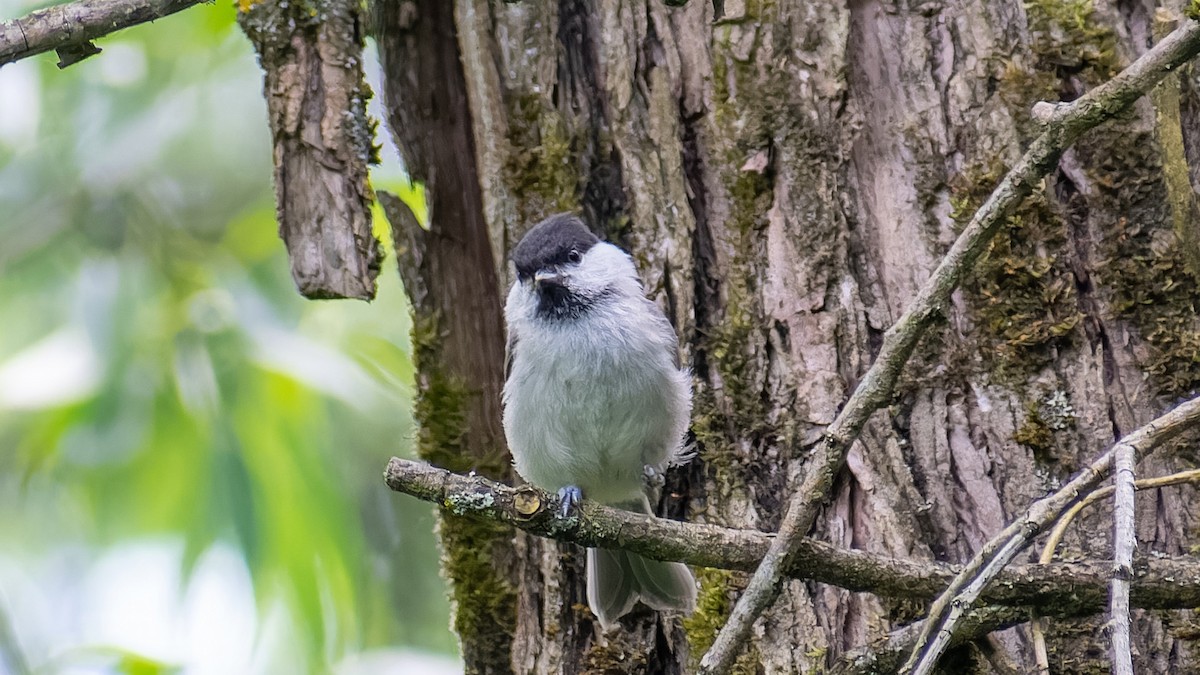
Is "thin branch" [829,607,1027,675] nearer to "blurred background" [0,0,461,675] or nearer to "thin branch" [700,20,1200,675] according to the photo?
"thin branch" [700,20,1200,675]

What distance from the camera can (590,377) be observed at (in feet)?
8.96

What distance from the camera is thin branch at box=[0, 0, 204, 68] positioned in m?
1.94

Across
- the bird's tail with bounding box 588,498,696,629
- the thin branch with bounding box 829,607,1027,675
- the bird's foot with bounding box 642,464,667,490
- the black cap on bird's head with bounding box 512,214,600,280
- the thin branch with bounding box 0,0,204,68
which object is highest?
the thin branch with bounding box 0,0,204,68

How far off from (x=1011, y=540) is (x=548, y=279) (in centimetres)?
147

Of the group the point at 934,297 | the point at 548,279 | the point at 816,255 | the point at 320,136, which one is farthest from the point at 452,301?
the point at 934,297

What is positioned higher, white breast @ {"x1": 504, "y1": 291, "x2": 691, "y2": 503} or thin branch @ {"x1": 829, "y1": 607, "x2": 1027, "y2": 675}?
white breast @ {"x1": 504, "y1": 291, "x2": 691, "y2": 503}

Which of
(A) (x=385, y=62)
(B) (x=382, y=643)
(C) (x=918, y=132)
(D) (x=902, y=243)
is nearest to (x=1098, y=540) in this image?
(D) (x=902, y=243)

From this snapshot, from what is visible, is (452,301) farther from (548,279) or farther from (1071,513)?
(1071,513)

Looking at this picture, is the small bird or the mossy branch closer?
the mossy branch

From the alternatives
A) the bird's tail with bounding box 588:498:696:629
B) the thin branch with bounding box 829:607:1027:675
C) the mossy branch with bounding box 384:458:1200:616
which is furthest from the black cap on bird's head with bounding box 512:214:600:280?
the thin branch with bounding box 829:607:1027:675

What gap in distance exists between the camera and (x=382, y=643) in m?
3.76

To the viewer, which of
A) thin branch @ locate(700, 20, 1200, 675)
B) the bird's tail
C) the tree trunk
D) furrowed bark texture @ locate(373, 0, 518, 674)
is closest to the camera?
thin branch @ locate(700, 20, 1200, 675)

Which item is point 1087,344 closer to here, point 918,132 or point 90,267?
point 918,132

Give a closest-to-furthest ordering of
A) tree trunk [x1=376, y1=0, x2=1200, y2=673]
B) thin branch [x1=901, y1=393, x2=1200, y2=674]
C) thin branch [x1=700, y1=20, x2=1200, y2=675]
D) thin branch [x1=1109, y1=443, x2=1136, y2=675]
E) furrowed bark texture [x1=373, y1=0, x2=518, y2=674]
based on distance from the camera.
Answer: thin branch [x1=1109, y1=443, x2=1136, y2=675] → thin branch [x1=901, y1=393, x2=1200, y2=674] → thin branch [x1=700, y1=20, x2=1200, y2=675] → tree trunk [x1=376, y1=0, x2=1200, y2=673] → furrowed bark texture [x1=373, y1=0, x2=518, y2=674]
